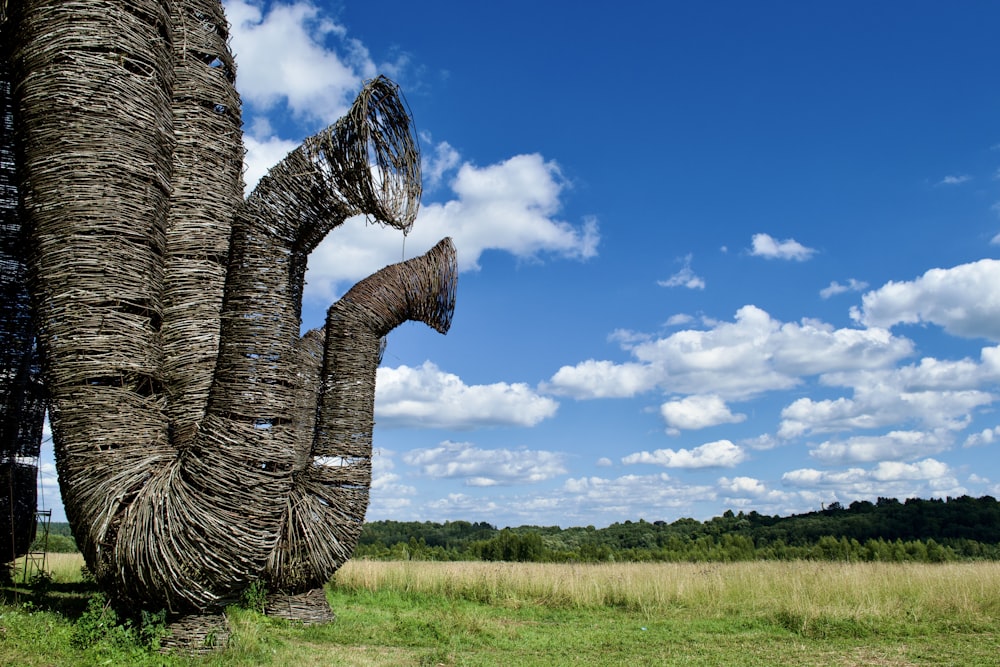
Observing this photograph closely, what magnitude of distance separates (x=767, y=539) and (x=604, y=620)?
22702 millimetres

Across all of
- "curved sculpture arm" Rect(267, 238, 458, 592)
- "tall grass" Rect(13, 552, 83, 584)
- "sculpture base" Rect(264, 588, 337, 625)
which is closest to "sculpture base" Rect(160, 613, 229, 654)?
"curved sculpture arm" Rect(267, 238, 458, 592)

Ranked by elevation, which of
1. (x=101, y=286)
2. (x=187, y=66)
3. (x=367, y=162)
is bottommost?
(x=101, y=286)

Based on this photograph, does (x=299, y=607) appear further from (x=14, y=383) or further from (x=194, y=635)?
(x=14, y=383)

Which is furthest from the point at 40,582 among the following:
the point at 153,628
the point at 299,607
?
the point at 153,628

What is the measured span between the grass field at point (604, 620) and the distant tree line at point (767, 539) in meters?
3.89

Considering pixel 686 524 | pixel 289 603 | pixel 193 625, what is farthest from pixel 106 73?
pixel 686 524

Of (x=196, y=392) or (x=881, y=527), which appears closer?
(x=196, y=392)

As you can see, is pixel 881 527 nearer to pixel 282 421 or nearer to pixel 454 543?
pixel 454 543

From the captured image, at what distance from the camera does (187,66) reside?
312 inches

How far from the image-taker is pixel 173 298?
709 cm

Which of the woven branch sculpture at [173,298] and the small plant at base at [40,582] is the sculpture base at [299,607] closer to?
the woven branch sculpture at [173,298]

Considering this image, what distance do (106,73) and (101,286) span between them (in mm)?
1993

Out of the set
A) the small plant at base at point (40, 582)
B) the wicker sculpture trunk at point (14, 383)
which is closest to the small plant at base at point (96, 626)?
the wicker sculpture trunk at point (14, 383)

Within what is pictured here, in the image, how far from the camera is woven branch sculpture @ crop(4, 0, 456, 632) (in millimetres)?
5918
